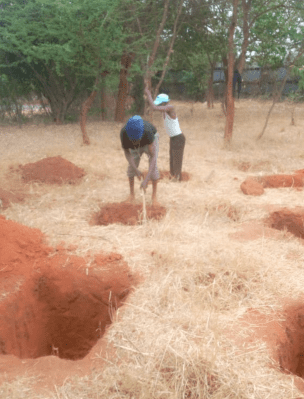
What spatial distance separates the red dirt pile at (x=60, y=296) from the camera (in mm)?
3446

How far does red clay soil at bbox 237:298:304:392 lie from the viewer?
2.76 meters

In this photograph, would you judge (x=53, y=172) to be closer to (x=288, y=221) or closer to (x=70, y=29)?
(x=70, y=29)

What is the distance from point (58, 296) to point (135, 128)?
2.06 m

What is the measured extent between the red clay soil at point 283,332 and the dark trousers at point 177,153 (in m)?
3.76

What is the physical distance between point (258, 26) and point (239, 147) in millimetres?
5571

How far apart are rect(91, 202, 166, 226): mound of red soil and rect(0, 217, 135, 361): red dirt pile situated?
1.09m

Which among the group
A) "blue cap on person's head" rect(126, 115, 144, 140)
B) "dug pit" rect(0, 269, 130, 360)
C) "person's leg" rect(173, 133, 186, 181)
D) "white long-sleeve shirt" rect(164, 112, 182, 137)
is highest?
"blue cap on person's head" rect(126, 115, 144, 140)

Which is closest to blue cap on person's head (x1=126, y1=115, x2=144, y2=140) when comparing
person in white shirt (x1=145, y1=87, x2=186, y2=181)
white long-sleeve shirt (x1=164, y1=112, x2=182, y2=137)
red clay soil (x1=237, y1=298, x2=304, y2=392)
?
person in white shirt (x1=145, y1=87, x2=186, y2=181)

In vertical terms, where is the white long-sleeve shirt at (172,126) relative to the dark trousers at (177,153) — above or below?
above

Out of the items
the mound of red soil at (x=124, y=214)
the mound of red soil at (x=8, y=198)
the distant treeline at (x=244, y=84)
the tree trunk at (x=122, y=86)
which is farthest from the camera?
the distant treeline at (x=244, y=84)

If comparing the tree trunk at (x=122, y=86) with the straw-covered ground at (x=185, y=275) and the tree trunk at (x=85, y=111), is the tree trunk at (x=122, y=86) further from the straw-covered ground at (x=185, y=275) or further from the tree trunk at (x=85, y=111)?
the straw-covered ground at (x=185, y=275)

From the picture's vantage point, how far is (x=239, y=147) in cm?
942

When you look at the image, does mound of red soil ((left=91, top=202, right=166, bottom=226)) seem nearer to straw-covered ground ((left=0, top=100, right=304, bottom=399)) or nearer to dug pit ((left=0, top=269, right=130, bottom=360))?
straw-covered ground ((left=0, top=100, right=304, bottom=399))

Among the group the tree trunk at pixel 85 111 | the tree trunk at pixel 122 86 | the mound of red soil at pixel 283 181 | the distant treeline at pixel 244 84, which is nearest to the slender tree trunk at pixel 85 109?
the tree trunk at pixel 85 111
